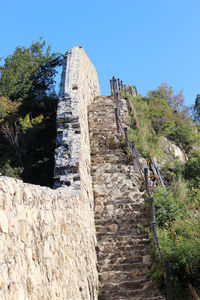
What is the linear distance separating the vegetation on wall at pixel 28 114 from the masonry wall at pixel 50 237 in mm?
4116

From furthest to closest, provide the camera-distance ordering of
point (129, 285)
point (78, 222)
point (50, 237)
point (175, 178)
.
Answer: point (175, 178) < point (129, 285) < point (78, 222) < point (50, 237)

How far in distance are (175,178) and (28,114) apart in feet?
19.9

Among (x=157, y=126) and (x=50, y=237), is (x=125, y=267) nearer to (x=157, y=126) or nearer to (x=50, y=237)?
(x=50, y=237)

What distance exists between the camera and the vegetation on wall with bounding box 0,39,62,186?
13.4 metres

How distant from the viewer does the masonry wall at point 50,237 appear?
3.36 meters

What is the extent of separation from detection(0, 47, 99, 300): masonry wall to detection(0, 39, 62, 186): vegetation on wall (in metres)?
4.12

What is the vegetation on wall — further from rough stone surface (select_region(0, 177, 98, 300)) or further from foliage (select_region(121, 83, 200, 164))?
rough stone surface (select_region(0, 177, 98, 300))

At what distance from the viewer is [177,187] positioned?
37.4 ft

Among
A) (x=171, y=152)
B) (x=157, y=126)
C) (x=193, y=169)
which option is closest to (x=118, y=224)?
(x=193, y=169)

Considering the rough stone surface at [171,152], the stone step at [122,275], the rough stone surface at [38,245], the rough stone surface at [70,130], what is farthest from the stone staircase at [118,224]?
the rough stone surface at [171,152]

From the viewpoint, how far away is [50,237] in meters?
4.64

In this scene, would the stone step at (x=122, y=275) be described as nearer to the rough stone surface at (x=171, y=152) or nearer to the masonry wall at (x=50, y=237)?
the masonry wall at (x=50, y=237)

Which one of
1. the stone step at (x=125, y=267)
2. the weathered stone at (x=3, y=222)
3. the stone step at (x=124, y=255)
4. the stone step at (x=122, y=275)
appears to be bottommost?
the stone step at (x=122, y=275)

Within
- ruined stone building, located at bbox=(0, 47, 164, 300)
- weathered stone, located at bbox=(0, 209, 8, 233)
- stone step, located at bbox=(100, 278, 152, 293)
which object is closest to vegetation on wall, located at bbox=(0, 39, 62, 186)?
ruined stone building, located at bbox=(0, 47, 164, 300)
